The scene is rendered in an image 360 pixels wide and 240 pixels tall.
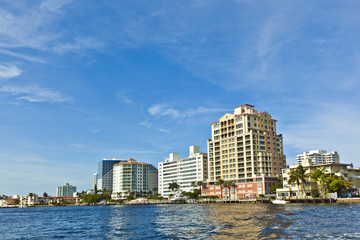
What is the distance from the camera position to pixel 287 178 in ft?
527

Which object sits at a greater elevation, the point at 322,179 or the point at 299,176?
the point at 299,176

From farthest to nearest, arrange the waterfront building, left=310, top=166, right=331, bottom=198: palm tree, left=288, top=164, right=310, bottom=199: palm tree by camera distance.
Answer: the waterfront building
left=288, top=164, right=310, bottom=199: palm tree
left=310, top=166, right=331, bottom=198: palm tree

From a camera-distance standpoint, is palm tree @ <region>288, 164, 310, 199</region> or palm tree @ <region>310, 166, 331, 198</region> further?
palm tree @ <region>288, 164, 310, 199</region>

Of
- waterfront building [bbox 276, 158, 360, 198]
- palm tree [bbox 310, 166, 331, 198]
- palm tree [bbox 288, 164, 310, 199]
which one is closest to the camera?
palm tree [bbox 310, 166, 331, 198]

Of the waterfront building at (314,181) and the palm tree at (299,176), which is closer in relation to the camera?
the palm tree at (299,176)

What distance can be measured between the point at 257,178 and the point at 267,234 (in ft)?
481

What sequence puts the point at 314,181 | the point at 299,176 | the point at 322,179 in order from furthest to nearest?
the point at 314,181 < the point at 299,176 < the point at 322,179

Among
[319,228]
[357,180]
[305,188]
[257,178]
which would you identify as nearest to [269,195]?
[257,178]

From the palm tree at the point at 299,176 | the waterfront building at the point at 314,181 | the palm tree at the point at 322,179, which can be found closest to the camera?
the palm tree at the point at 322,179

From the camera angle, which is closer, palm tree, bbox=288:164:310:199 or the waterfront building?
palm tree, bbox=288:164:310:199

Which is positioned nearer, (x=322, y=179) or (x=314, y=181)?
(x=322, y=179)

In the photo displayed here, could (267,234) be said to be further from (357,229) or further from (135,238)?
(135,238)

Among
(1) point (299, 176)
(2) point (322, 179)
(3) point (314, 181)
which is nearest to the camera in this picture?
(2) point (322, 179)

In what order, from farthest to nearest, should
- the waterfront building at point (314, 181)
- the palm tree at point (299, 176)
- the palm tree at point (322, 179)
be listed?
the waterfront building at point (314, 181)
the palm tree at point (299, 176)
the palm tree at point (322, 179)
